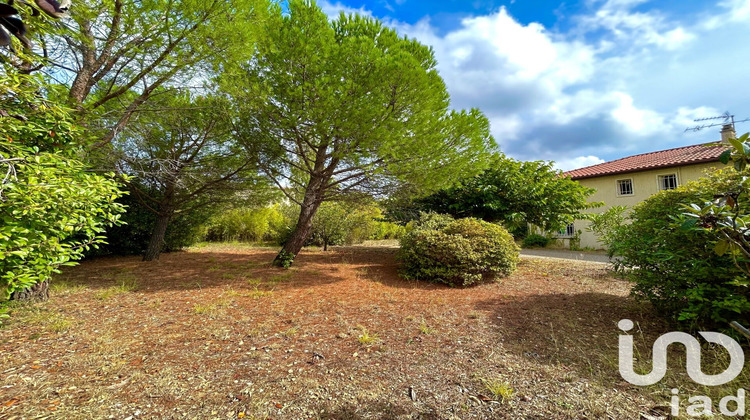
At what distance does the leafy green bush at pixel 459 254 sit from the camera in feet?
17.9

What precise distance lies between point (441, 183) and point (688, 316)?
3926 mm

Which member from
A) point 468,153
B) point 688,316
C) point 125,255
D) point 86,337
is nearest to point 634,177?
point 468,153

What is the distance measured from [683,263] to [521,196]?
496 centimetres

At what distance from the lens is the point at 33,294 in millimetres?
3859

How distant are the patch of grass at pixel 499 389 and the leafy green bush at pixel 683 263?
2.10m

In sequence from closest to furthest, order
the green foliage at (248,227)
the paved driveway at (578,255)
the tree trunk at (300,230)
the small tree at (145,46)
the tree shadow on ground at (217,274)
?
the small tree at (145,46) → the tree shadow on ground at (217,274) → the tree trunk at (300,230) → the paved driveway at (578,255) → the green foliage at (248,227)

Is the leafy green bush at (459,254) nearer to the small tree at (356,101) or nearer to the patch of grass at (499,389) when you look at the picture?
the small tree at (356,101)

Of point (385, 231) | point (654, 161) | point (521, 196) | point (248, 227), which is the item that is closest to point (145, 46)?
point (521, 196)

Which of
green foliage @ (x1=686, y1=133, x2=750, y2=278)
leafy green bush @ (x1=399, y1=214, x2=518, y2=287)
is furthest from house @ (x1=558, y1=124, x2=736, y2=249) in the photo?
green foliage @ (x1=686, y1=133, x2=750, y2=278)

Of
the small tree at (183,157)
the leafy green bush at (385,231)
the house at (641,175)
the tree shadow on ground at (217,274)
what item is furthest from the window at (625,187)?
the small tree at (183,157)

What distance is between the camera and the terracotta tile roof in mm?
11195

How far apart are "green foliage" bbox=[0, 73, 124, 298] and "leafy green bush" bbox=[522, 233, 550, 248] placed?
15.7 m

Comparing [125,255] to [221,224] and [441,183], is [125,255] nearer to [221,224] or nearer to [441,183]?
[221,224]

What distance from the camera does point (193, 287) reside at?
4891 mm
